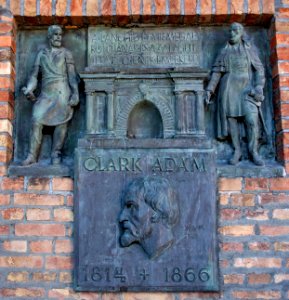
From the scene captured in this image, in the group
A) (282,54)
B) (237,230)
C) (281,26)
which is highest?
(281,26)

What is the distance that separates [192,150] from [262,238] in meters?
0.85

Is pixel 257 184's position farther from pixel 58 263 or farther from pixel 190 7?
pixel 58 263

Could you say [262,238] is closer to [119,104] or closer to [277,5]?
[119,104]

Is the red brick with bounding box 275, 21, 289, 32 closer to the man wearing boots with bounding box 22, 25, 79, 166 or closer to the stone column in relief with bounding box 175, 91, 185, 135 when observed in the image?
the stone column in relief with bounding box 175, 91, 185, 135

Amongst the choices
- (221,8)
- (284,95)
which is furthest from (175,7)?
(284,95)

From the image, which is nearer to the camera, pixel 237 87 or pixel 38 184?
pixel 38 184

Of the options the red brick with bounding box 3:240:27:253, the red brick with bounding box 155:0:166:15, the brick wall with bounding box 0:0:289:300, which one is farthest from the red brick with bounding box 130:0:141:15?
the red brick with bounding box 3:240:27:253

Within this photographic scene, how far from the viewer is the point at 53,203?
423cm

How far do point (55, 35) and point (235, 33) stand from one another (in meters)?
1.45

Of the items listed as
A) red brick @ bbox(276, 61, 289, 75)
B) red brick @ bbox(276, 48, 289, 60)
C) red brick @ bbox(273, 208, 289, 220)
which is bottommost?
red brick @ bbox(273, 208, 289, 220)

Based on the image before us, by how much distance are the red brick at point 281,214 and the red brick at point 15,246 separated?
190 cm

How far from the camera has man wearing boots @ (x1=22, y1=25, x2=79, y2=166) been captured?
4395 millimetres

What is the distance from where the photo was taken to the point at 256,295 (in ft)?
13.5

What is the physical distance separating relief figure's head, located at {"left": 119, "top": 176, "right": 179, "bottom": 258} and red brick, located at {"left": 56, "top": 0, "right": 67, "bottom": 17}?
1537mm
